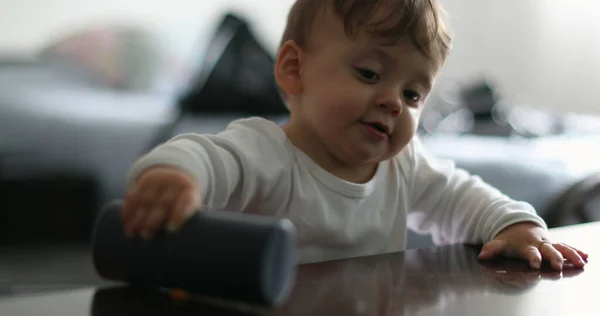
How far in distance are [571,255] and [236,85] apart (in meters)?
0.93

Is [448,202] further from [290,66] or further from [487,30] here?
[487,30]

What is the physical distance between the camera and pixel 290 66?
31.1 inches

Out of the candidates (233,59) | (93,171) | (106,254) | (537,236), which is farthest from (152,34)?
(106,254)

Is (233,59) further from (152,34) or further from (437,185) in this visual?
(437,185)

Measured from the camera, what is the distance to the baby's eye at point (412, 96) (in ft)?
2.48

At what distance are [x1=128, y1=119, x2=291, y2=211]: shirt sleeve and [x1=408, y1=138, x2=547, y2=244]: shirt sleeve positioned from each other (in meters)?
0.22

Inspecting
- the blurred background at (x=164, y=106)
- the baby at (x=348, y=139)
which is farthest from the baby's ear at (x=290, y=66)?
the blurred background at (x=164, y=106)

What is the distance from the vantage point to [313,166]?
0.78 metres

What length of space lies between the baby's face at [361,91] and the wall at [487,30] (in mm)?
1242

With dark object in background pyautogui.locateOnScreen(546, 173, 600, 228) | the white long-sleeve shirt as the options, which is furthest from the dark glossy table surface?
dark object in background pyautogui.locateOnScreen(546, 173, 600, 228)

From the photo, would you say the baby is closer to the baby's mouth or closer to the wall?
the baby's mouth

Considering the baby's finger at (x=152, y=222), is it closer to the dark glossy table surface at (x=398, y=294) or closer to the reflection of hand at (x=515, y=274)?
the dark glossy table surface at (x=398, y=294)

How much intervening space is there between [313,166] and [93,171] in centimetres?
57

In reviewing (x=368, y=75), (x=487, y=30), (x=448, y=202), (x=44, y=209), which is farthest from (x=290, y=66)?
(x=487, y=30)
